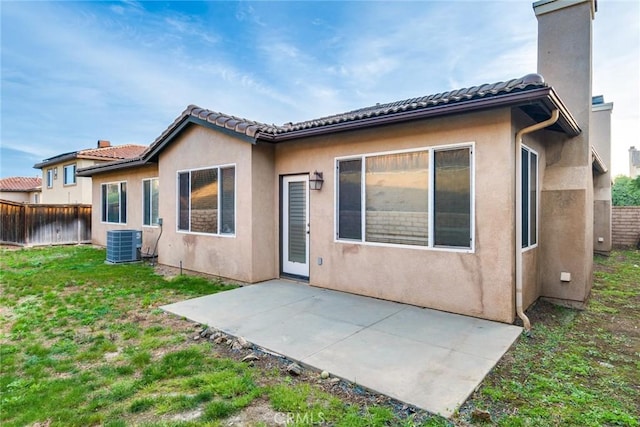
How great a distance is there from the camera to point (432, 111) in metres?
5.23

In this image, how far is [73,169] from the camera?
2178 centimetres

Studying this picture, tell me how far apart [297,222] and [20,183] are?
36059mm

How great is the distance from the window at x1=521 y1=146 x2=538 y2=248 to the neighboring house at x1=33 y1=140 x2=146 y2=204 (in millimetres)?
22194

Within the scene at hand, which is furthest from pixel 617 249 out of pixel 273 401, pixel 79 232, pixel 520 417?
pixel 79 232

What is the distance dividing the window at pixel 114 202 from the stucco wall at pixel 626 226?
20876mm

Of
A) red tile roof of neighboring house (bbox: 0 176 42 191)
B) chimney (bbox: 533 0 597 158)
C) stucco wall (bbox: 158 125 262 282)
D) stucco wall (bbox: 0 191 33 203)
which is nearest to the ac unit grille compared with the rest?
stucco wall (bbox: 158 125 262 282)

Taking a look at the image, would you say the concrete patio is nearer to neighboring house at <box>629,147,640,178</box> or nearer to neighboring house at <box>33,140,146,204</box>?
neighboring house at <box>33,140,146,204</box>

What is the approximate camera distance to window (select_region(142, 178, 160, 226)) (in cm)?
1152

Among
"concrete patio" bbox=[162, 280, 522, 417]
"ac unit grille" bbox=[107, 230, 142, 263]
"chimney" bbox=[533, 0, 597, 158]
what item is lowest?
"concrete patio" bbox=[162, 280, 522, 417]

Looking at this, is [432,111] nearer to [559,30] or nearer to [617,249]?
[559,30]

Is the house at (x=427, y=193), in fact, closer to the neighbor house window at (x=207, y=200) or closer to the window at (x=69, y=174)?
the neighbor house window at (x=207, y=200)

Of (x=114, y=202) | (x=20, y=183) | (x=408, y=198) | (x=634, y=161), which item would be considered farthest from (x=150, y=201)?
(x=634, y=161)

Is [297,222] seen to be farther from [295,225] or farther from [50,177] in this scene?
[50,177]

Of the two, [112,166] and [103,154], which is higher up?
[103,154]
